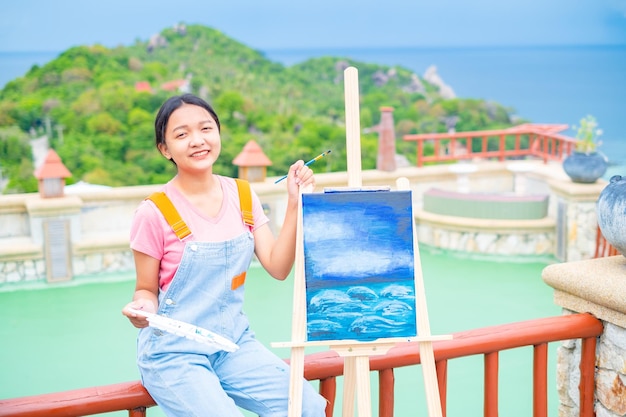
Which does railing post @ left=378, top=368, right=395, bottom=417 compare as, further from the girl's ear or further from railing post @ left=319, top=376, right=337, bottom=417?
the girl's ear

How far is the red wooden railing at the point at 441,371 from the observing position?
5.12ft

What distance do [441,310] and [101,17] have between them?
1261 centimetres

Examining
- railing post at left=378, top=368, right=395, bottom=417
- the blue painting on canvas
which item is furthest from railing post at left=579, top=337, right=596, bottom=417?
the blue painting on canvas

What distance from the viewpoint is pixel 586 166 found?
267 inches

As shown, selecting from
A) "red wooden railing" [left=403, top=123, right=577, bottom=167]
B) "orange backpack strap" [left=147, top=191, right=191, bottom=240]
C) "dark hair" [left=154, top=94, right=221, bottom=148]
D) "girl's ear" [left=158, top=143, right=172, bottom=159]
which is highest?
"dark hair" [left=154, top=94, right=221, bottom=148]

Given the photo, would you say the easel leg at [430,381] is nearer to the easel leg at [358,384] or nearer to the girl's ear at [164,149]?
the easel leg at [358,384]

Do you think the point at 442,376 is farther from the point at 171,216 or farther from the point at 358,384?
the point at 171,216

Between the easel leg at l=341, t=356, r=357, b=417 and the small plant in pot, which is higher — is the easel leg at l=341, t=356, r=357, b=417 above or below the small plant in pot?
below

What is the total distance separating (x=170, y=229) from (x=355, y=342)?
1.53 feet

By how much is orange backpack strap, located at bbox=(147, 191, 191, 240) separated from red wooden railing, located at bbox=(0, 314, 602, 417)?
0.35 m

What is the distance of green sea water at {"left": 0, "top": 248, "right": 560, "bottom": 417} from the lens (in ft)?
15.0

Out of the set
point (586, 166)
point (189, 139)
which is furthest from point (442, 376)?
Result: point (586, 166)

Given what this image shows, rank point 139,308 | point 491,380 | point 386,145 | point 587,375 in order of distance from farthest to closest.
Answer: point 386,145 → point 587,375 → point 491,380 → point 139,308

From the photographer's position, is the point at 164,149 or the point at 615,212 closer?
the point at 164,149
